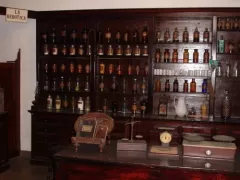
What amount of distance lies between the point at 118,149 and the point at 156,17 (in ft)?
8.39

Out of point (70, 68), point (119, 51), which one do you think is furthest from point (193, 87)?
point (70, 68)

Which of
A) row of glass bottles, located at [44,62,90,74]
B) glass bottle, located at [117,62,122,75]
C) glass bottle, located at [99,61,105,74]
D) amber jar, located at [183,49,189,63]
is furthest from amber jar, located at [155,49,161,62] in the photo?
row of glass bottles, located at [44,62,90,74]

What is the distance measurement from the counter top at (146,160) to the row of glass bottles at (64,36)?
103 inches

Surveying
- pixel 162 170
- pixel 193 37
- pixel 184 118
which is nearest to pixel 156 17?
pixel 193 37

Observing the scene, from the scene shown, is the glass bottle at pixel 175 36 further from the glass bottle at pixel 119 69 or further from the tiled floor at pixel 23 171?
the tiled floor at pixel 23 171

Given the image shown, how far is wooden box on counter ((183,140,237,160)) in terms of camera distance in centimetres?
259

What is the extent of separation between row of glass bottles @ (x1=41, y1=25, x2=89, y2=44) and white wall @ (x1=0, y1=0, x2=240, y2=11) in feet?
1.11

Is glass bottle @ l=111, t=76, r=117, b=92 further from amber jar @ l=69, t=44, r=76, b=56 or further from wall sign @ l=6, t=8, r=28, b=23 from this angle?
wall sign @ l=6, t=8, r=28, b=23

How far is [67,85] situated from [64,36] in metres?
0.77

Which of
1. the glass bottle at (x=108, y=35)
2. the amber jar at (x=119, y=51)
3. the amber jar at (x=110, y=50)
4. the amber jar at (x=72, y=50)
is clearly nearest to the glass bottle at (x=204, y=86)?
the amber jar at (x=119, y=51)

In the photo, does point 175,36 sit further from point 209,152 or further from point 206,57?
point 209,152

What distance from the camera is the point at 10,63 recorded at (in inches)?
204

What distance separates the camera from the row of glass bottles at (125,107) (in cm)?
488

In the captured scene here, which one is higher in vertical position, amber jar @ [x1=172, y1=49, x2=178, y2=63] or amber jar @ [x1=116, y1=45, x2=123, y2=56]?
amber jar @ [x1=116, y1=45, x2=123, y2=56]
